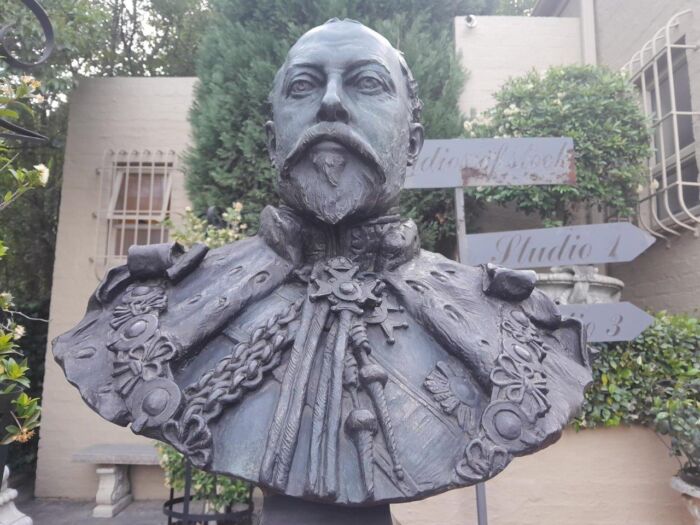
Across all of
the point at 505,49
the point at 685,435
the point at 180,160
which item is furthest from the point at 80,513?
the point at 505,49

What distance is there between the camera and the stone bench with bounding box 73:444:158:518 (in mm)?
4402

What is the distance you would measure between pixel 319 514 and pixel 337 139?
1.01m

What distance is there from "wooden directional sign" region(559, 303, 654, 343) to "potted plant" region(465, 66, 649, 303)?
0.90 metres

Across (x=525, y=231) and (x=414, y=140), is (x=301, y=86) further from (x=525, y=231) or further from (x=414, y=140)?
(x=525, y=231)

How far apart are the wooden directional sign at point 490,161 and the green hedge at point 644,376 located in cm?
114

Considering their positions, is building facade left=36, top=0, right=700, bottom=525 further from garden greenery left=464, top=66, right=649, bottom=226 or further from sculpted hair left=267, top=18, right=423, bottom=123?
sculpted hair left=267, top=18, right=423, bottom=123

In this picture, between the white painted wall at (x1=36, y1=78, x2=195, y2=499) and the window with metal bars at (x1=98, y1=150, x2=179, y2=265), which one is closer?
the white painted wall at (x1=36, y1=78, x2=195, y2=499)

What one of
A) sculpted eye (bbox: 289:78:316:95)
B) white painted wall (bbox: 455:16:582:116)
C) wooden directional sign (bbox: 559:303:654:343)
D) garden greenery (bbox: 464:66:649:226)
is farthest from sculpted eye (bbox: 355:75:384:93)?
white painted wall (bbox: 455:16:582:116)

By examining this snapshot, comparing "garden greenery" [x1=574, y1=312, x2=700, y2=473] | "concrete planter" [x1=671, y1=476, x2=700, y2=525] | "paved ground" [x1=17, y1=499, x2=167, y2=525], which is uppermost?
"garden greenery" [x1=574, y1=312, x2=700, y2=473]

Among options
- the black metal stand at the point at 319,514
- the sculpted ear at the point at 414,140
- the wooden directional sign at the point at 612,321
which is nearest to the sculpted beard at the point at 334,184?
the sculpted ear at the point at 414,140

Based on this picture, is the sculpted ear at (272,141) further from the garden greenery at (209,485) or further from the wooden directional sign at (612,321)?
the garden greenery at (209,485)

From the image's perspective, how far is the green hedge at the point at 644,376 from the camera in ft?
10.6

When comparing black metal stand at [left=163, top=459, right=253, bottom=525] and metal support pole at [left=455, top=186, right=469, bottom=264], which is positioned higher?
metal support pole at [left=455, top=186, right=469, bottom=264]

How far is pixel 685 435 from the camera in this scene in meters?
2.87
